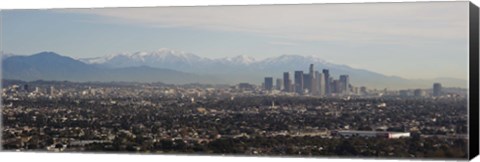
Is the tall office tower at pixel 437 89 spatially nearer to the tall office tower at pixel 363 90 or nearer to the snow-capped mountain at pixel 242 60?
the tall office tower at pixel 363 90

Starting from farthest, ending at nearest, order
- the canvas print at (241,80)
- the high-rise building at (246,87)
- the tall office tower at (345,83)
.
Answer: the high-rise building at (246,87), the tall office tower at (345,83), the canvas print at (241,80)

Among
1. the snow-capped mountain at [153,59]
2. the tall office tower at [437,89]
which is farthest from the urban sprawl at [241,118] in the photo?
the snow-capped mountain at [153,59]

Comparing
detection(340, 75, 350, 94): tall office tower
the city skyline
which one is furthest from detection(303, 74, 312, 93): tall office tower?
detection(340, 75, 350, 94): tall office tower

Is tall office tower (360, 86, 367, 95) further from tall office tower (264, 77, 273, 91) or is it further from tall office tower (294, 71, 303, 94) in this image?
tall office tower (264, 77, 273, 91)

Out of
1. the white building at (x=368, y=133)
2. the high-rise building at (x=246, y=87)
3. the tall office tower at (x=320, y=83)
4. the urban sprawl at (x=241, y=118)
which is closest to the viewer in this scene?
the urban sprawl at (x=241, y=118)

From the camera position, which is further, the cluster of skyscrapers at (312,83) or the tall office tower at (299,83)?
the tall office tower at (299,83)

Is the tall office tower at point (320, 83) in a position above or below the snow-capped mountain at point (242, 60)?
below

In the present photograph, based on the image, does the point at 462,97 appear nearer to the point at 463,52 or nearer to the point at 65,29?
the point at 463,52
